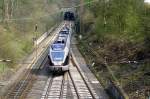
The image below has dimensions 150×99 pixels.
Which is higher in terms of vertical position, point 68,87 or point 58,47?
point 58,47

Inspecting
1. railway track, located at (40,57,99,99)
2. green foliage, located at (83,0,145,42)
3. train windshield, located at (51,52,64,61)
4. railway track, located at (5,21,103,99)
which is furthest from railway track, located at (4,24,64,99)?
green foliage, located at (83,0,145,42)

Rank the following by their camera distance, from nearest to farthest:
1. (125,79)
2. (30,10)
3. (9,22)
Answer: (125,79), (9,22), (30,10)

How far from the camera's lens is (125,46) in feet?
145

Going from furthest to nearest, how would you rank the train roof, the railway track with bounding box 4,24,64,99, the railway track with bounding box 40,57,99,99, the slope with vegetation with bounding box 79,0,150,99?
the train roof → the slope with vegetation with bounding box 79,0,150,99 → the railway track with bounding box 40,57,99,99 → the railway track with bounding box 4,24,64,99

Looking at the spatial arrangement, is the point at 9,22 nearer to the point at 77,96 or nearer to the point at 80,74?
the point at 80,74

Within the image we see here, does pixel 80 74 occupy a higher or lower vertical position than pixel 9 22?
lower

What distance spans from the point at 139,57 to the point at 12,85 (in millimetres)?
11784

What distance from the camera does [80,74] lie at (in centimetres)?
4000

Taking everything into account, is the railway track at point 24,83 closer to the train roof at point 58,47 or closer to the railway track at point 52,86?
the railway track at point 52,86

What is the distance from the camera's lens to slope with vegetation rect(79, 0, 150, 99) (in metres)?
32.2

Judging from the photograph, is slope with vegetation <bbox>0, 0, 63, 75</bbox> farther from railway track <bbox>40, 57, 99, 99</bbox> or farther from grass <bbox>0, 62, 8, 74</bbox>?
railway track <bbox>40, 57, 99, 99</bbox>

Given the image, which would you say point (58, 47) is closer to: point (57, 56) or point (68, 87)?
point (57, 56)

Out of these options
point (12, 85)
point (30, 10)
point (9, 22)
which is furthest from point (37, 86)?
point (30, 10)

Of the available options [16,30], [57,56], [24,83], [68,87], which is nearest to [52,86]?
[68,87]
